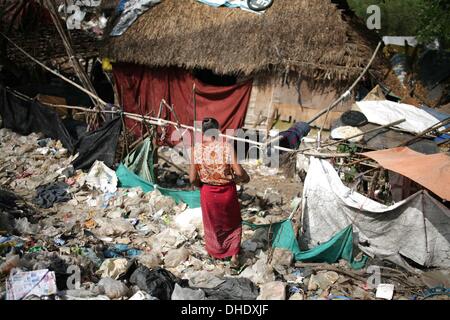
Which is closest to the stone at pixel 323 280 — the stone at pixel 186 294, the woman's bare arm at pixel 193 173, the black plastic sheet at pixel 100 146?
the stone at pixel 186 294

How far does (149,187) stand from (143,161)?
1.88 ft

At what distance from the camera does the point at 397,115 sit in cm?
665

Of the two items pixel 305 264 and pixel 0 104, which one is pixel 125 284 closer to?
pixel 305 264

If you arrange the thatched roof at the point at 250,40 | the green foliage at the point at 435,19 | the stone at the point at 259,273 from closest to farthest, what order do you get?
1. the stone at the point at 259,273
2. the thatched roof at the point at 250,40
3. the green foliage at the point at 435,19

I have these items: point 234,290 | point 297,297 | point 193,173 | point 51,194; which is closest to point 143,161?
point 51,194

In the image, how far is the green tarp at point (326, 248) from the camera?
179 inches

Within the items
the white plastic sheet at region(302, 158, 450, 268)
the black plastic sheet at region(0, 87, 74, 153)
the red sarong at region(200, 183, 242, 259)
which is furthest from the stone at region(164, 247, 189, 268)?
the black plastic sheet at region(0, 87, 74, 153)

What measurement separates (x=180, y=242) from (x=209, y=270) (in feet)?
2.29

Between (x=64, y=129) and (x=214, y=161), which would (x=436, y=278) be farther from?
(x=64, y=129)

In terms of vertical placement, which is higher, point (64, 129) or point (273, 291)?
point (64, 129)

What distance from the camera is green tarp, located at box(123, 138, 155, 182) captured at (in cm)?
663

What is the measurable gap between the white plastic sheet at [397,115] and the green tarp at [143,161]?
3.56 m

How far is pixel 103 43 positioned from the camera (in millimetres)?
10508

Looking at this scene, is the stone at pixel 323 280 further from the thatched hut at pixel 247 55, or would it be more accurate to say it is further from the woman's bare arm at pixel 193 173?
the thatched hut at pixel 247 55
